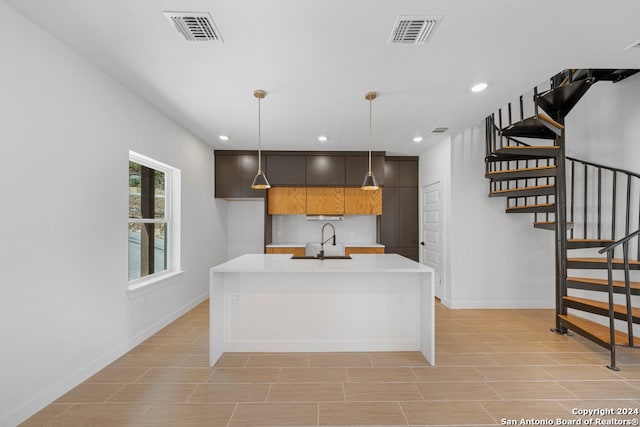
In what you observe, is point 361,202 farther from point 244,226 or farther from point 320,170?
point 244,226

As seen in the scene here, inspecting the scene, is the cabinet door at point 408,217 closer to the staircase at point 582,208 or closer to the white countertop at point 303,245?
the white countertop at point 303,245

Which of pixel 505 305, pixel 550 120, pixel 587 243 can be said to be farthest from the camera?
pixel 505 305

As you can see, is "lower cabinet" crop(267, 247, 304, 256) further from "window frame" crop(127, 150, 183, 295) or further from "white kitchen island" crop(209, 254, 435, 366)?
"white kitchen island" crop(209, 254, 435, 366)

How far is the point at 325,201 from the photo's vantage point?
6.07 m

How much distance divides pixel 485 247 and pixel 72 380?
5.07 meters

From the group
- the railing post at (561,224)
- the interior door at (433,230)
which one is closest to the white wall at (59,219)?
the interior door at (433,230)

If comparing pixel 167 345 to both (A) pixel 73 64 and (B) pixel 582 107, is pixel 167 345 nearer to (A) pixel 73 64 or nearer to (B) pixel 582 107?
(A) pixel 73 64

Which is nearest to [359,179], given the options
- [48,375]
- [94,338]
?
[94,338]

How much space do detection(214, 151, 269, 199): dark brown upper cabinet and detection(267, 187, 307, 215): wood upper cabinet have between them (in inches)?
9.4

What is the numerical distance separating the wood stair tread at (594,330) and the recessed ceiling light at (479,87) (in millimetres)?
2644

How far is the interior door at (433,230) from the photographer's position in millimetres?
5340

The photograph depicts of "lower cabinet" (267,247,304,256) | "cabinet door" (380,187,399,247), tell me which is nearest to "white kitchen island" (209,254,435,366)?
"lower cabinet" (267,247,304,256)

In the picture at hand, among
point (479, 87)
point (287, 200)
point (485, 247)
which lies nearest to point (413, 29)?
point (479, 87)

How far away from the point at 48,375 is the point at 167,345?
118cm
